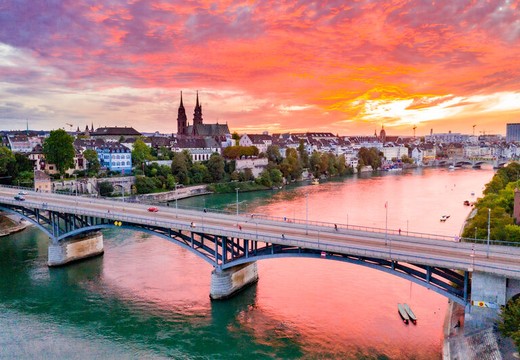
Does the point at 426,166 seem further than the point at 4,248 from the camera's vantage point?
Yes

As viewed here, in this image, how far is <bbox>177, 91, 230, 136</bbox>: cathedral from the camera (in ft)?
460

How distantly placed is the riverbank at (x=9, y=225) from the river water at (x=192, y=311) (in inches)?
238

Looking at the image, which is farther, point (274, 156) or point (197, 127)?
point (197, 127)

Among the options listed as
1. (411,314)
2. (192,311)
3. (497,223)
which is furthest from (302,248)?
(497,223)

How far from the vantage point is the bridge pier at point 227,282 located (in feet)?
101

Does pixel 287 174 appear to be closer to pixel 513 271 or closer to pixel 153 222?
pixel 153 222

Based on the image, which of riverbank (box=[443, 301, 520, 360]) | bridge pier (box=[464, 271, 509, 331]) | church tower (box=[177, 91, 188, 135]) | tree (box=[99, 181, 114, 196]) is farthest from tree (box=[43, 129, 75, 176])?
church tower (box=[177, 91, 188, 135])

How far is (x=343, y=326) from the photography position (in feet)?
88.0

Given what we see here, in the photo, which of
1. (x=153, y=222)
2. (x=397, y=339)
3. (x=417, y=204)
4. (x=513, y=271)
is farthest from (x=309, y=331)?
(x=417, y=204)

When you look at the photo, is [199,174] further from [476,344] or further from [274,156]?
[476,344]

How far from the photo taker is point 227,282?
31031 millimetres

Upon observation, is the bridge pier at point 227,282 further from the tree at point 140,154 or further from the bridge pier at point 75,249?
the tree at point 140,154

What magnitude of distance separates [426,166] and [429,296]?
521ft

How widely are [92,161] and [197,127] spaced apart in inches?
2453
